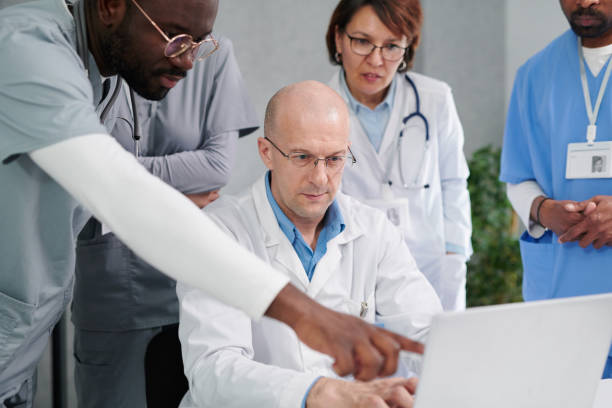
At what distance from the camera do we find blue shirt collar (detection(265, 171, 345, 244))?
162cm

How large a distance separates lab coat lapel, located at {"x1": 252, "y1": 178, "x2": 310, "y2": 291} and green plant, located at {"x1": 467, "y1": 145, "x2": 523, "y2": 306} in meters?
2.61

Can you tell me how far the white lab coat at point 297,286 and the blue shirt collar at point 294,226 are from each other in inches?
0.6

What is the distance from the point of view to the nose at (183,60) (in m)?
1.16

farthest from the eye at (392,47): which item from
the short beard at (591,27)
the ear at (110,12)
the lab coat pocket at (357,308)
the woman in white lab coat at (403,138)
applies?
the ear at (110,12)

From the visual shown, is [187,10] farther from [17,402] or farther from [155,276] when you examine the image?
[155,276]

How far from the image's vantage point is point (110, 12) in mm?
1148

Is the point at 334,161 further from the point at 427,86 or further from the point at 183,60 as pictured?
the point at 427,86

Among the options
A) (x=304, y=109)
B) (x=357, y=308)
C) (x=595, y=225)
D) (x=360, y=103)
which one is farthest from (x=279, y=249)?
(x=360, y=103)

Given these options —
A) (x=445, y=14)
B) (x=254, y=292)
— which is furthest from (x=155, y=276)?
(x=445, y=14)

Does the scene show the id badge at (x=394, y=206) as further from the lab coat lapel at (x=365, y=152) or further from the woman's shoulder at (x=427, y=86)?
the woman's shoulder at (x=427, y=86)

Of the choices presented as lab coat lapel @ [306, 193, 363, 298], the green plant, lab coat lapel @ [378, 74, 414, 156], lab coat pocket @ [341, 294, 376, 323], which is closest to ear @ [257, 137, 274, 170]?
lab coat lapel @ [306, 193, 363, 298]

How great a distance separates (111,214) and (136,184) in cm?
5

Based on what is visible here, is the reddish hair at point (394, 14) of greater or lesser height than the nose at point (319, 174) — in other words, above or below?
above

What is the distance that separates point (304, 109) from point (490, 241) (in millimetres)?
2759
